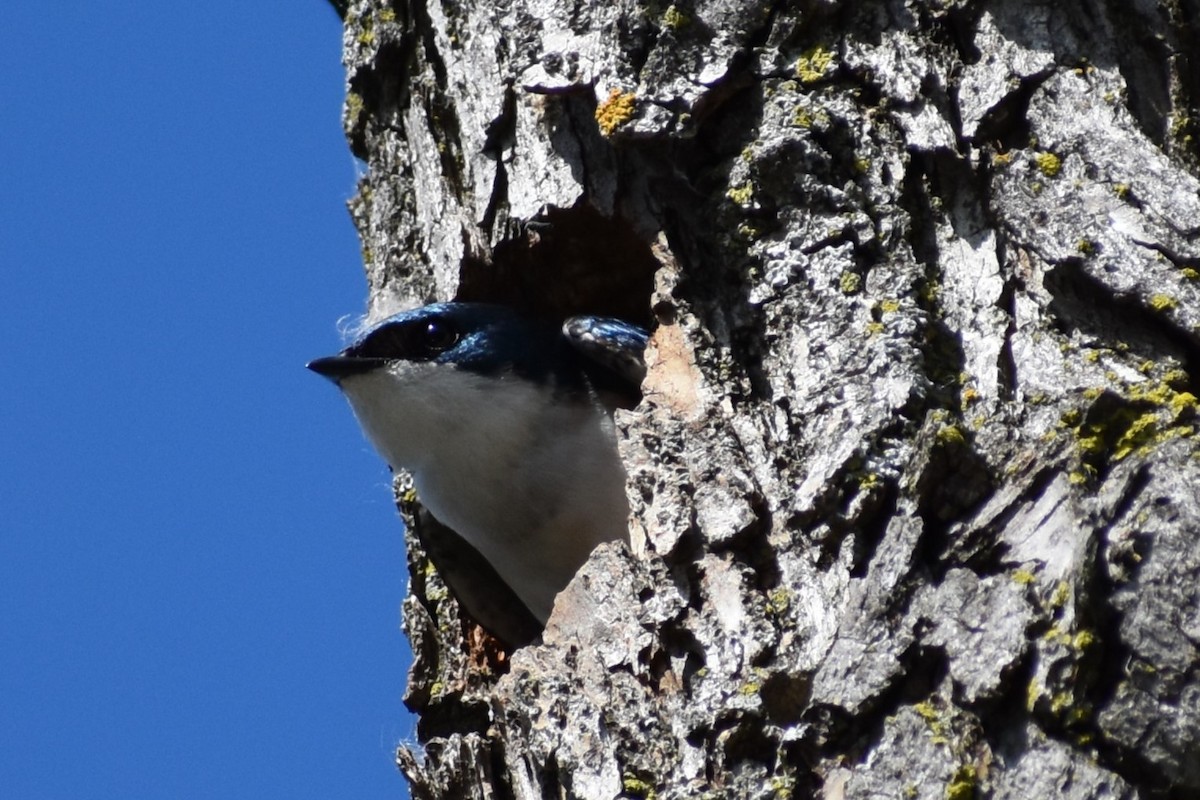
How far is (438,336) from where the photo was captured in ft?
12.7

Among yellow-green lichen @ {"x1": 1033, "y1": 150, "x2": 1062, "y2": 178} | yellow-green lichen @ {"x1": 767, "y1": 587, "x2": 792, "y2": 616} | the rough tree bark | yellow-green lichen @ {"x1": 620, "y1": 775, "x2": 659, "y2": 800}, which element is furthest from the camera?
yellow-green lichen @ {"x1": 1033, "y1": 150, "x2": 1062, "y2": 178}

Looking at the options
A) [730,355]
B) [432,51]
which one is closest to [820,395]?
[730,355]

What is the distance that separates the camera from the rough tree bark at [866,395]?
203cm

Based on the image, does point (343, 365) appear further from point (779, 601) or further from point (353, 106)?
point (779, 601)

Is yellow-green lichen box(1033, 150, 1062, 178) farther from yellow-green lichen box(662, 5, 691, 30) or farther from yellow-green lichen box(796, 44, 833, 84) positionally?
yellow-green lichen box(662, 5, 691, 30)

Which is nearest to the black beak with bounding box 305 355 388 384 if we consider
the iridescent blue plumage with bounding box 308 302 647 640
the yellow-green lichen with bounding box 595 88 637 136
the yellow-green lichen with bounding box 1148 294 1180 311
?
the iridescent blue plumage with bounding box 308 302 647 640

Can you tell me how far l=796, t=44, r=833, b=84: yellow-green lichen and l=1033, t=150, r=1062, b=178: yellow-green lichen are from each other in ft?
1.61

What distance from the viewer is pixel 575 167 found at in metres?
3.26

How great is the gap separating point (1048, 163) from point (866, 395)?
57cm

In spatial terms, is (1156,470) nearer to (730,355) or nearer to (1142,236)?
(1142,236)

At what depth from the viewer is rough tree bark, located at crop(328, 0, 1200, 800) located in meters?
2.03

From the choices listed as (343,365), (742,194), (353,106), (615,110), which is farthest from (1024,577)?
(353,106)

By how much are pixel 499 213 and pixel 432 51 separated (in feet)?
1.92

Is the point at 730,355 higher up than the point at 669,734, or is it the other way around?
the point at 730,355
